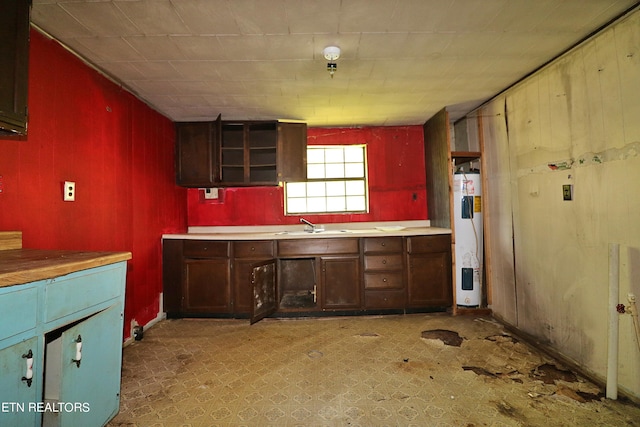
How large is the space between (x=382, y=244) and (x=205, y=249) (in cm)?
192

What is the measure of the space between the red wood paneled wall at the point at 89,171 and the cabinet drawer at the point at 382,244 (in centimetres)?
227

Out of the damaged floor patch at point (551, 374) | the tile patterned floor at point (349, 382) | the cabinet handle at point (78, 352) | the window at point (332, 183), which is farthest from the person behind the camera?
the window at point (332, 183)

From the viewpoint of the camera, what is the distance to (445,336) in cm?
262

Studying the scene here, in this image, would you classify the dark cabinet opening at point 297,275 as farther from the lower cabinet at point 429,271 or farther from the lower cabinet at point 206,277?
the lower cabinet at point 429,271

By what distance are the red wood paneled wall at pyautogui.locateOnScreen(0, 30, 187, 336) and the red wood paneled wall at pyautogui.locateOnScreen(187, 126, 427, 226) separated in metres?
0.68

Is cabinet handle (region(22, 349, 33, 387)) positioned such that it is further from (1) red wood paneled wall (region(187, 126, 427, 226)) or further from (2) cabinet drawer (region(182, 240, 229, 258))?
(1) red wood paneled wall (region(187, 126, 427, 226))

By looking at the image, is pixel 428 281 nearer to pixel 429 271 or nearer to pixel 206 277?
pixel 429 271

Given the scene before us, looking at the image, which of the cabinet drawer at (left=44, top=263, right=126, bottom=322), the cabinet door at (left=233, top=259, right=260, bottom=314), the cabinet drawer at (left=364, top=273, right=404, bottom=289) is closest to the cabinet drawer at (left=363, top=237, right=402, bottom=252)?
the cabinet drawer at (left=364, top=273, right=404, bottom=289)

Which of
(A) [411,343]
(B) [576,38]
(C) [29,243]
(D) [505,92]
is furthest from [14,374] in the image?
(D) [505,92]

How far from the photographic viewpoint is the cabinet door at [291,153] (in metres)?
3.53

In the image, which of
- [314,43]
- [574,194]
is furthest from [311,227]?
[574,194]

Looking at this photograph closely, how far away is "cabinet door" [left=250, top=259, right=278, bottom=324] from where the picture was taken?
9.41 feet

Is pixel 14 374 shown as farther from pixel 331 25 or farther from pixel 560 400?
pixel 560 400

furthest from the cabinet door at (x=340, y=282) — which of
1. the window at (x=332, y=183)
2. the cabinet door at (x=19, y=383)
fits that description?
the cabinet door at (x=19, y=383)
